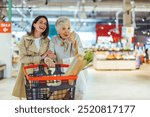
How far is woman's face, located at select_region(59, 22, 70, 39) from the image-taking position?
2.29 m

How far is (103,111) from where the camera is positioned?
1.37m

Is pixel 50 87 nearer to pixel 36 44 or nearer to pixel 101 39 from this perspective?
pixel 36 44

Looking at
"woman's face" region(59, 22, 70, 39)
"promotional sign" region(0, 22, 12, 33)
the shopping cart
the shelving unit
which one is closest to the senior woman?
"woman's face" region(59, 22, 70, 39)

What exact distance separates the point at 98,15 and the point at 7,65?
16.9 metres

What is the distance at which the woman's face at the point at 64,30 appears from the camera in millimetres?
2285

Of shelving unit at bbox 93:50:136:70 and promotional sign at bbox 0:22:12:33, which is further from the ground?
promotional sign at bbox 0:22:12:33

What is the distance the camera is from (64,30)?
233 centimetres

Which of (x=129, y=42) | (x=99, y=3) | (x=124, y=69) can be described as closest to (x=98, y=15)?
(x=99, y=3)

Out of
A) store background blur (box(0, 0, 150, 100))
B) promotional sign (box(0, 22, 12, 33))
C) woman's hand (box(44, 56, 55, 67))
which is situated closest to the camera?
woman's hand (box(44, 56, 55, 67))

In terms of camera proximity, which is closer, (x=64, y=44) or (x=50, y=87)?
(x=50, y=87)

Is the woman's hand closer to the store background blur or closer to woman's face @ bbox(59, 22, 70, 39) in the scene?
woman's face @ bbox(59, 22, 70, 39)

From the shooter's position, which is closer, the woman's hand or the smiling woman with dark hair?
the woman's hand

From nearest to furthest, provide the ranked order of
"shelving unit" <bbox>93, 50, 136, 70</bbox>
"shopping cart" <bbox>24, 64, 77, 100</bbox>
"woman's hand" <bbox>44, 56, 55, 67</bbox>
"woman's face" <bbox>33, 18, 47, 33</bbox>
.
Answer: "shopping cart" <bbox>24, 64, 77, 100</bbox>, "woman's hand" <bbox>44, 56, 55, 67</bbox>, "woman's face" <bbox>33, 18, 47, 33</bbox>, "shelving unit" <bbox>93, 50, 136, 70</bbox>

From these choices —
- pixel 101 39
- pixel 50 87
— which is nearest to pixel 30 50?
pixel 50 87
